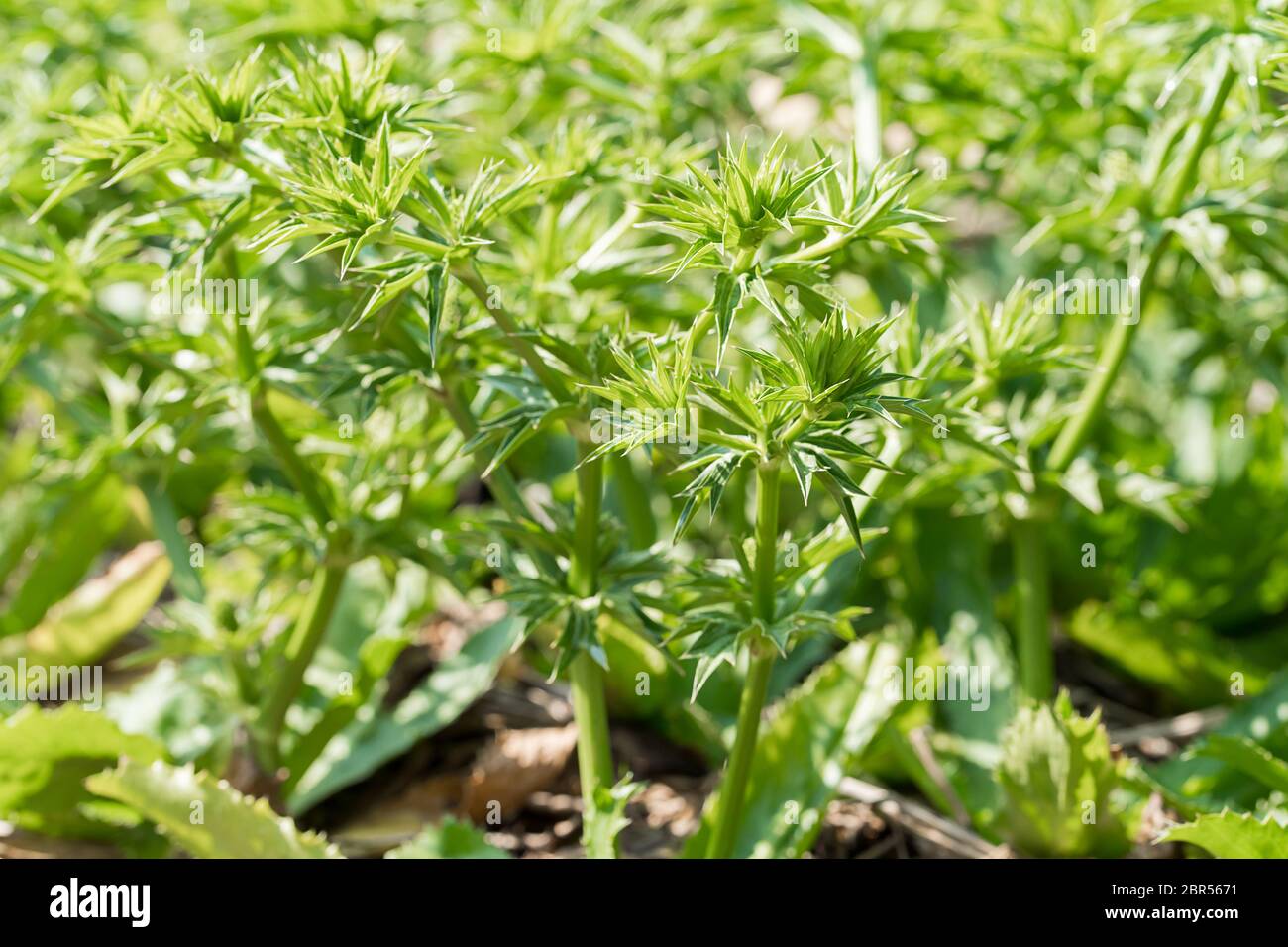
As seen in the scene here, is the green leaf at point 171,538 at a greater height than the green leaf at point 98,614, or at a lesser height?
greater

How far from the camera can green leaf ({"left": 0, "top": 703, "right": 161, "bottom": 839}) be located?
190 cm

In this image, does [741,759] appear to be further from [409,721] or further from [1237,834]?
[409,721]

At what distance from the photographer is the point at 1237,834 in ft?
5.43

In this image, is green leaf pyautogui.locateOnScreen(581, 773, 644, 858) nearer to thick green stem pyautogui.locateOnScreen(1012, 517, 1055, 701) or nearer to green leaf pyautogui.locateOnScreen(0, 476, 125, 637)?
thick green stem pyautogui.locateOnScreen(1012, 517, 1055, 701)

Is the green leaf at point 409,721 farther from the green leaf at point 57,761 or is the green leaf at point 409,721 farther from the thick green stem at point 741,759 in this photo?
the thick green stem at point 741,759

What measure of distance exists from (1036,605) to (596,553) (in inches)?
34.8

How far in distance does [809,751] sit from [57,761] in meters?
1.18

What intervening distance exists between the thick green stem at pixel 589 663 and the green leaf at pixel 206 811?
0.39m

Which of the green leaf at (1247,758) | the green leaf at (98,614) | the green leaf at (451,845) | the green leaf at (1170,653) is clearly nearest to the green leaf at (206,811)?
the green leaf at (451,845)

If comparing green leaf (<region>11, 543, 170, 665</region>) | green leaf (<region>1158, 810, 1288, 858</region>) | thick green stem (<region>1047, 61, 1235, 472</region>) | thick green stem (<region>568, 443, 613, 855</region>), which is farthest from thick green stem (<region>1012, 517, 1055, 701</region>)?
green leaf (<region>11, 543, 170, 665</region>)

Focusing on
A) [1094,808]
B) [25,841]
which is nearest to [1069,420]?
[1094,808]

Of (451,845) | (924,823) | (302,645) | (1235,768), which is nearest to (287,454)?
(302,645)

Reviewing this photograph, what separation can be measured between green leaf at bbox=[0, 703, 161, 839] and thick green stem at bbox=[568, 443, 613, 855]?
0.75 m

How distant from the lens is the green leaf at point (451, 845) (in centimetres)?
182
